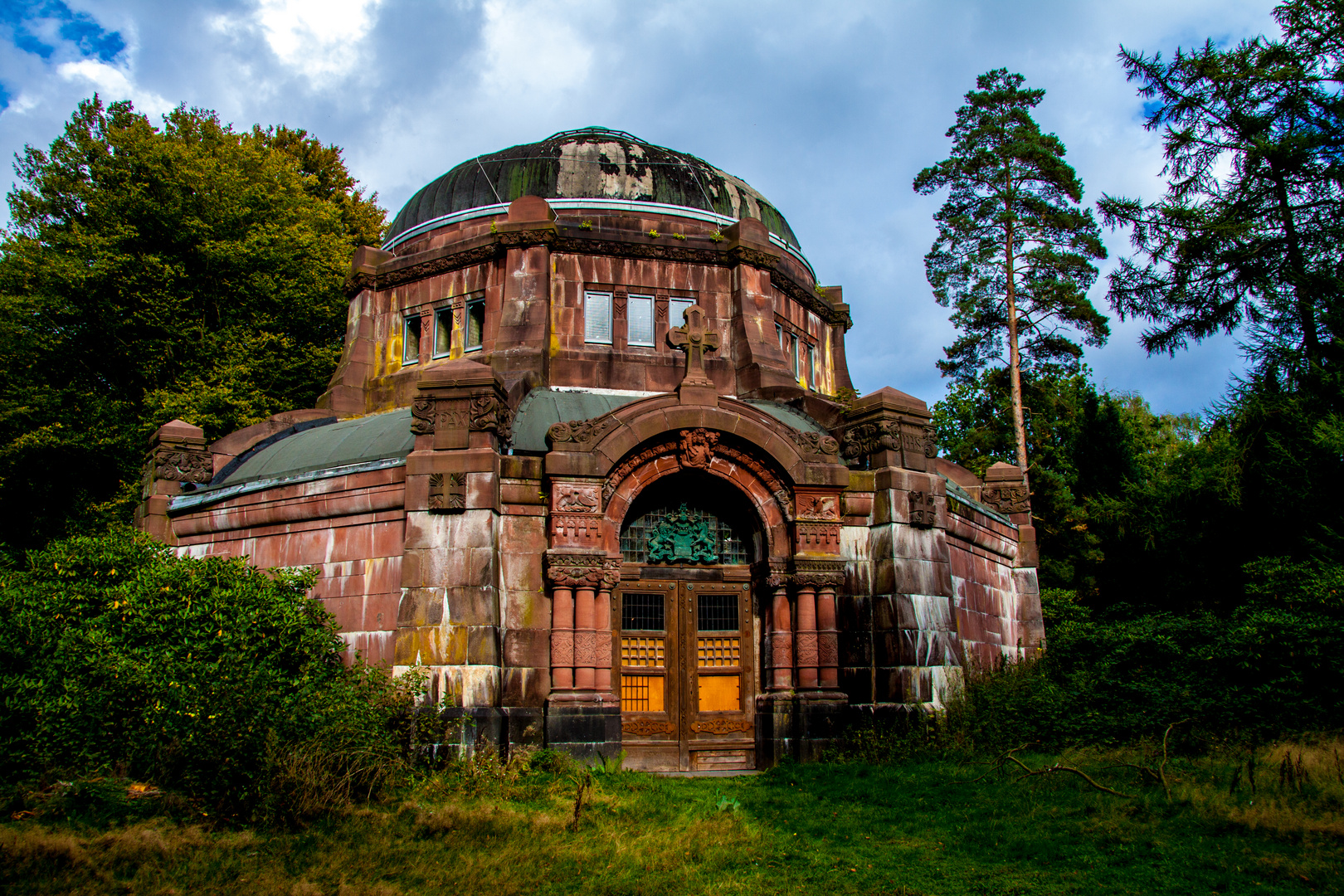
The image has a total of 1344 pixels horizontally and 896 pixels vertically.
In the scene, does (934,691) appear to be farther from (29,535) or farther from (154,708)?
(29,535)

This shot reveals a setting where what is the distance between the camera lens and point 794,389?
737 inches

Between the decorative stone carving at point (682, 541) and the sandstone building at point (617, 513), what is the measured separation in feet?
0.11

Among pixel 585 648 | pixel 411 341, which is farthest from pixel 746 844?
pixel 411 341

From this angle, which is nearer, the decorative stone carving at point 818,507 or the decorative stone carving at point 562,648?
the decorative stone carving at point 562,648

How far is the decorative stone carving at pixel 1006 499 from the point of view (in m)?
21.3

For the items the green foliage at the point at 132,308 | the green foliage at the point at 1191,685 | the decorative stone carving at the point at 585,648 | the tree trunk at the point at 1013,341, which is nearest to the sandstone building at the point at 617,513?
the decorative stone carving at the point at 585,648

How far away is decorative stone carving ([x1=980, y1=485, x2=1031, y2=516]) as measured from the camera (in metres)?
21.3

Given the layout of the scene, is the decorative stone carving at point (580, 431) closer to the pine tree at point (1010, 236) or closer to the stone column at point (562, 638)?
the stone column at point (562, 638)

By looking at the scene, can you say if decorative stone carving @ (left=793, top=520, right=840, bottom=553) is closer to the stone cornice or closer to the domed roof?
the stone cornice

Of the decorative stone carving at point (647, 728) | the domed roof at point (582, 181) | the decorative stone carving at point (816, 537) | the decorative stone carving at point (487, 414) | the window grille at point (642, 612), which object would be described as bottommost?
the decorative stone carving at point (647, 728)

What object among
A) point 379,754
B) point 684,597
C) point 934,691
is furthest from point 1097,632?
point 379,754

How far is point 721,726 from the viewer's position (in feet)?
48.9

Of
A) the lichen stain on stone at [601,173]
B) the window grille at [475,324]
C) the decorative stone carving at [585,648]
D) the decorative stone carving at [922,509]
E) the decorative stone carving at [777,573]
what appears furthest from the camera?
the lichen stain on stone at [601,173]

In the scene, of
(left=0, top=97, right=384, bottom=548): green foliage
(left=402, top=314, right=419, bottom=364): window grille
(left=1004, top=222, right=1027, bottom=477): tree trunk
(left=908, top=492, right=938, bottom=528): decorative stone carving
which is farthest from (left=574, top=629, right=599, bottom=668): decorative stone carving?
(left=1004, top=222, right=1027, bottom=477): tree trunk
